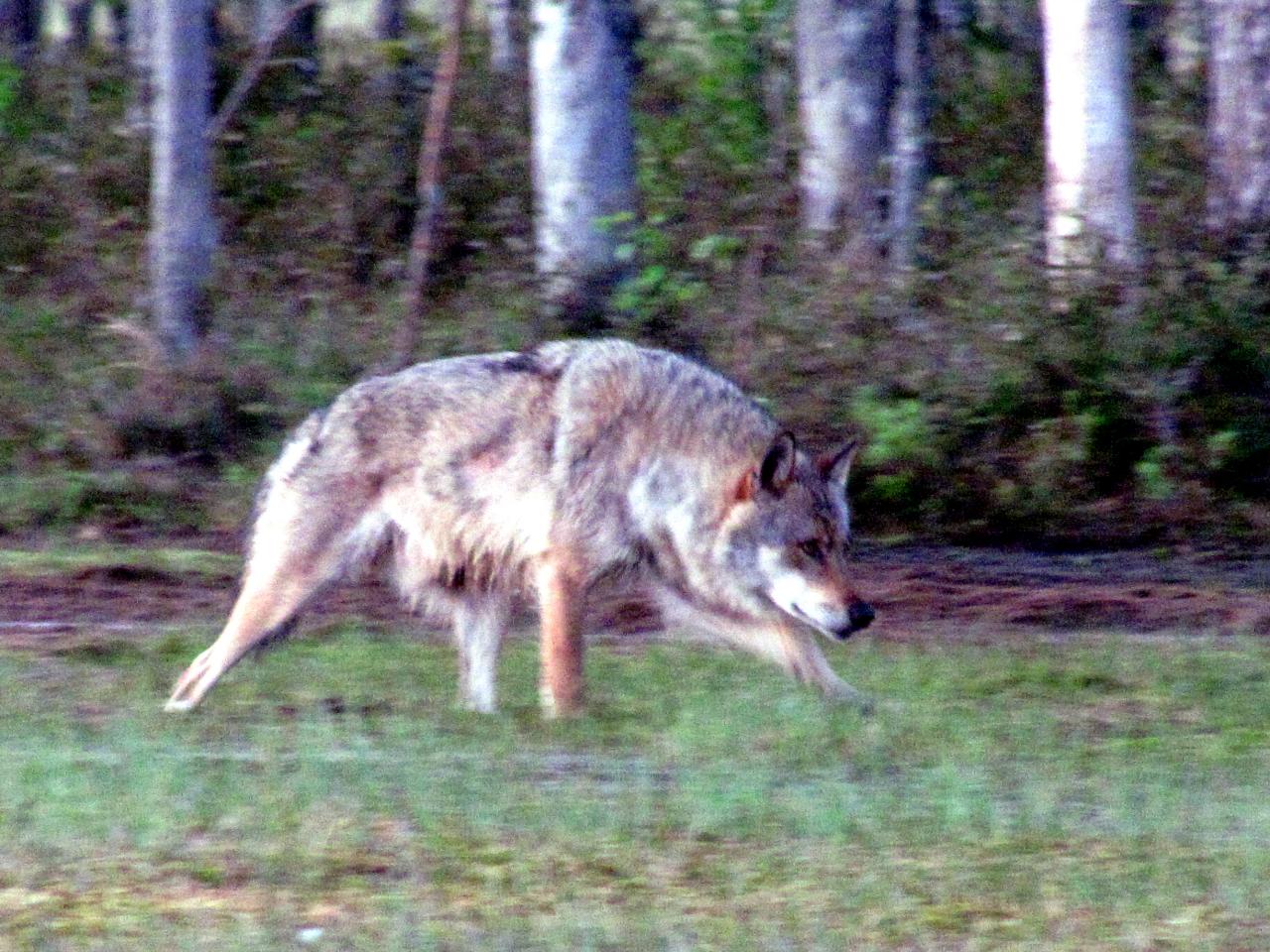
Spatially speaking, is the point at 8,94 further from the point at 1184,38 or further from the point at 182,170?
the point at 1184,38

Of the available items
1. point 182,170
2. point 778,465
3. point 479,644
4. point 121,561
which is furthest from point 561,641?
point 182,170

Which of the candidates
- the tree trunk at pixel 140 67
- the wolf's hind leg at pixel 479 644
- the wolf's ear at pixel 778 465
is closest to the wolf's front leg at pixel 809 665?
the wolf's ear at pixel 778 465

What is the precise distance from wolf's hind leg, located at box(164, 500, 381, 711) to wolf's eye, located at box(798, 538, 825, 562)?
172 cm

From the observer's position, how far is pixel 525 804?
611 cm

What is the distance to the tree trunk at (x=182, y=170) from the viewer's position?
1418 centimetres

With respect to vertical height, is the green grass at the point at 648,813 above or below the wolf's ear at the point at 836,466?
below

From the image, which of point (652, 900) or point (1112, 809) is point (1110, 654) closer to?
point (1112, 809)

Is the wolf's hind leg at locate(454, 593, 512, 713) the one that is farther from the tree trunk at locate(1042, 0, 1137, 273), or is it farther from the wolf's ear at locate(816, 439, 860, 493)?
the tree trunk at locate(1042, 0, 1137, 273)

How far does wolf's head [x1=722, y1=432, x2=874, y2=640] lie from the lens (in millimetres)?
7812

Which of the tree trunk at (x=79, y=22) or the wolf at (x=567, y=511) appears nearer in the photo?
the wolf at (x=567, y=511)

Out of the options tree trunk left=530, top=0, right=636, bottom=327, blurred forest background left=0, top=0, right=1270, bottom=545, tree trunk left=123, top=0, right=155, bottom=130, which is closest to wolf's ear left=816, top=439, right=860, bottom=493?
blurred forest background left=0, top=0, right=1270, bottom=545

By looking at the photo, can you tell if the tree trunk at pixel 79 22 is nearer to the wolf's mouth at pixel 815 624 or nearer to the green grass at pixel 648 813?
the green grass at pixel 648 813

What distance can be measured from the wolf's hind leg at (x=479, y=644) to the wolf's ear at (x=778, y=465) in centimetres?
119

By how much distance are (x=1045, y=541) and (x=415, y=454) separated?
17.0 feet
